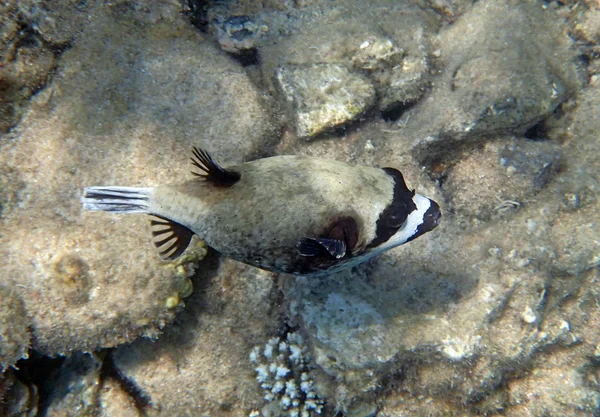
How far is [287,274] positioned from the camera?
10.7 feet

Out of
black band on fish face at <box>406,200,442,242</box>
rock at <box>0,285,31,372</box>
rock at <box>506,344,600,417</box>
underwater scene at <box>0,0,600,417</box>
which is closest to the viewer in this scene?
black band on fish face at <box>406,200,442,242</box>

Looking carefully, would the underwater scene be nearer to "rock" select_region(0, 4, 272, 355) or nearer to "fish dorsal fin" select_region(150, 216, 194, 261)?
"rock" select_region(0, 4, 272, 355)

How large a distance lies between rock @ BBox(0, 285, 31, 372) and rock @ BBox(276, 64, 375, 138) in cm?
309

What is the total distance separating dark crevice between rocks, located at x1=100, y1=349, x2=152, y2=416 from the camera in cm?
382

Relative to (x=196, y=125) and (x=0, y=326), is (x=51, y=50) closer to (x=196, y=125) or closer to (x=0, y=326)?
(x=196, y=125)

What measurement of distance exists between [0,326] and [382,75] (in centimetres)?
453

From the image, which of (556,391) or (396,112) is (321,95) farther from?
(556,391)

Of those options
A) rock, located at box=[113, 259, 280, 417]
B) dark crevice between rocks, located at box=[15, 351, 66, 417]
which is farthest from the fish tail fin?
dark crevice between rocks, located at box=[15, 351, 66, 417]

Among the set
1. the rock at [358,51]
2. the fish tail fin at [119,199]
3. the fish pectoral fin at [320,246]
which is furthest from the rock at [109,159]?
the fish pectoral fin at [320,246]

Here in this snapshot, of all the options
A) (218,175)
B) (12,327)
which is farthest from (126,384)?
(218,175)

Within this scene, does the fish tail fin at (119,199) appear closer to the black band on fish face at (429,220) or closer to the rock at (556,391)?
the black band on fish face at (429,220)

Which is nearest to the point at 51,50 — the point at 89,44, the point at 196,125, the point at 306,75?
the point at 89,44

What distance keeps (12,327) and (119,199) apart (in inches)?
71.8

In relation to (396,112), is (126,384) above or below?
below
